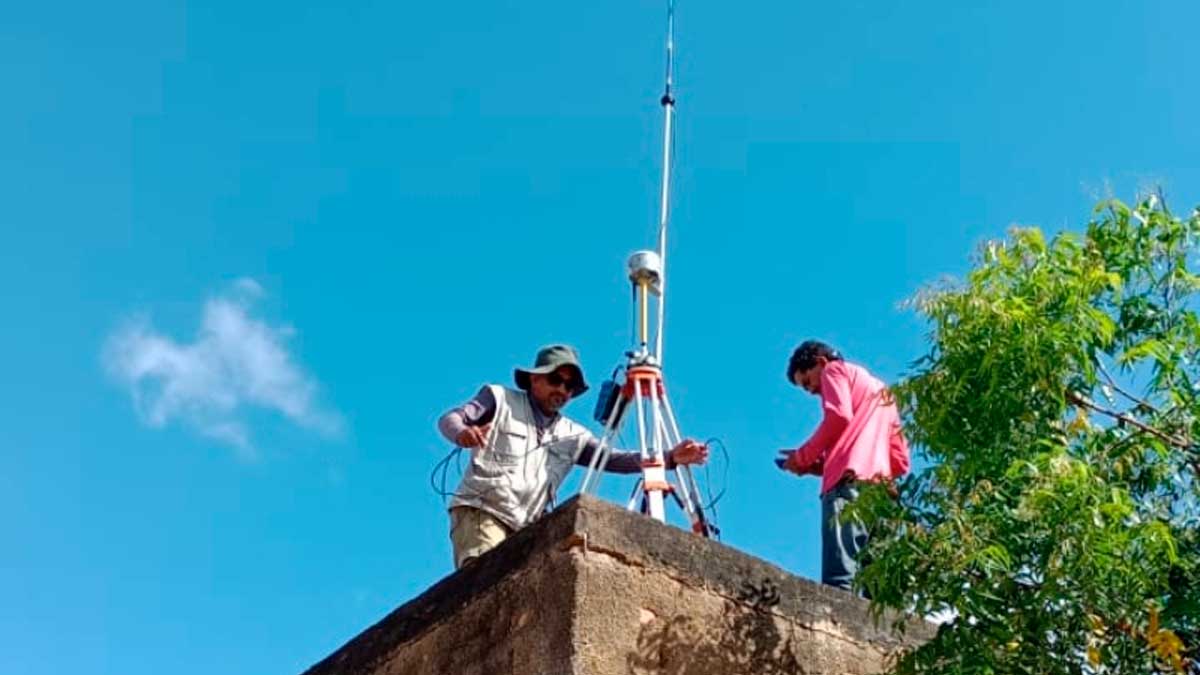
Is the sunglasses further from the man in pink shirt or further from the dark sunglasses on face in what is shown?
the man in pink shirt

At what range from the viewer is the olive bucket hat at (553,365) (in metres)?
6.88

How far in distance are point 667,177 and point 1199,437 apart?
347 centimetres

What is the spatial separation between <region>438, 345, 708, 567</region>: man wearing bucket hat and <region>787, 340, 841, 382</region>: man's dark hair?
2.91ft

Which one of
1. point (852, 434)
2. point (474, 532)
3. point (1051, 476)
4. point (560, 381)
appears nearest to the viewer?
point (1051, 476)

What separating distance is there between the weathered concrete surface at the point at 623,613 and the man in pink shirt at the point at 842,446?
1.58 ft

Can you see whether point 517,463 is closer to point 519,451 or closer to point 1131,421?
point 519,451

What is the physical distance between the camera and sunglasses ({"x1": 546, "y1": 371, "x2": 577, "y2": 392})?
22.7 feet

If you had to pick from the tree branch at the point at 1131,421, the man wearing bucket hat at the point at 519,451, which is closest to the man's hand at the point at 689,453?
the man wearing bucket hat at the point at 519,451

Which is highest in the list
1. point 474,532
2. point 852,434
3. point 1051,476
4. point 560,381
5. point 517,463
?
point 560,381

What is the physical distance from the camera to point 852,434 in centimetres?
655

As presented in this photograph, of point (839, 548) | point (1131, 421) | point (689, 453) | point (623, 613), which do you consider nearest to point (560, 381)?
point (689, 453)

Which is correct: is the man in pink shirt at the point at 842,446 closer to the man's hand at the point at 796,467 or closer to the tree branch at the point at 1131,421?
the man's hand at the point at 796,467

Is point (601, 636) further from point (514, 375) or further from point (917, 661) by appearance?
point (514, 375)

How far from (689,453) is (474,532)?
908 mm
